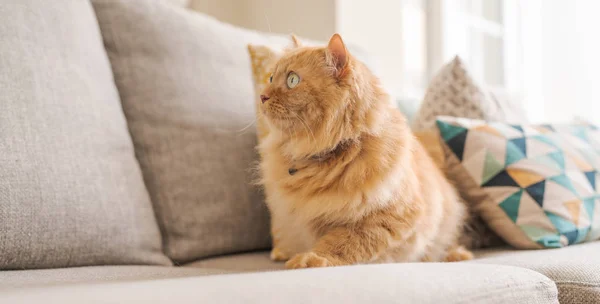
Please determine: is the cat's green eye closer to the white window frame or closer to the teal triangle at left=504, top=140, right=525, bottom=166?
the teal triangle at left=504, top=140, right=525, bottom=166

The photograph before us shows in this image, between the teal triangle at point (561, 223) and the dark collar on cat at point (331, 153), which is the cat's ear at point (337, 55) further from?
the teal triangle at point (561, 223)

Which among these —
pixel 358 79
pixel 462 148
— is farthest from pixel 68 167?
pixel 462 148

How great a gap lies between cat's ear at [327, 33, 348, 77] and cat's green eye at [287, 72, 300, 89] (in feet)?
0.26

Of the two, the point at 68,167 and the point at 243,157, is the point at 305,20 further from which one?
the point at 68,167

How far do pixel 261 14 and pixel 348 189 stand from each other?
1.88 m

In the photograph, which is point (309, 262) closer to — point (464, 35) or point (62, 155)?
point (62, 155)

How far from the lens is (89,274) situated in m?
0.90

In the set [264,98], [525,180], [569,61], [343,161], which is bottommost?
[569,61]

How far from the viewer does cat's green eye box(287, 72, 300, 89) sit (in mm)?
1038

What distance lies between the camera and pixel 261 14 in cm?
267

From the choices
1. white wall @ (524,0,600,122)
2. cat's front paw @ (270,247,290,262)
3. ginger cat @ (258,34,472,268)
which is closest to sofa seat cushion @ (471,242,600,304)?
ginger cat @ (258,34,472,268)

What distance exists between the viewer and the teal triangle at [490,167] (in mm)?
Answer: 1403

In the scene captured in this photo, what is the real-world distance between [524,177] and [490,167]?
91 millimetres

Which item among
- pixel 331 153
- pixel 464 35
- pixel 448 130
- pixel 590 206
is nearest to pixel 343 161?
pixel 331 153
